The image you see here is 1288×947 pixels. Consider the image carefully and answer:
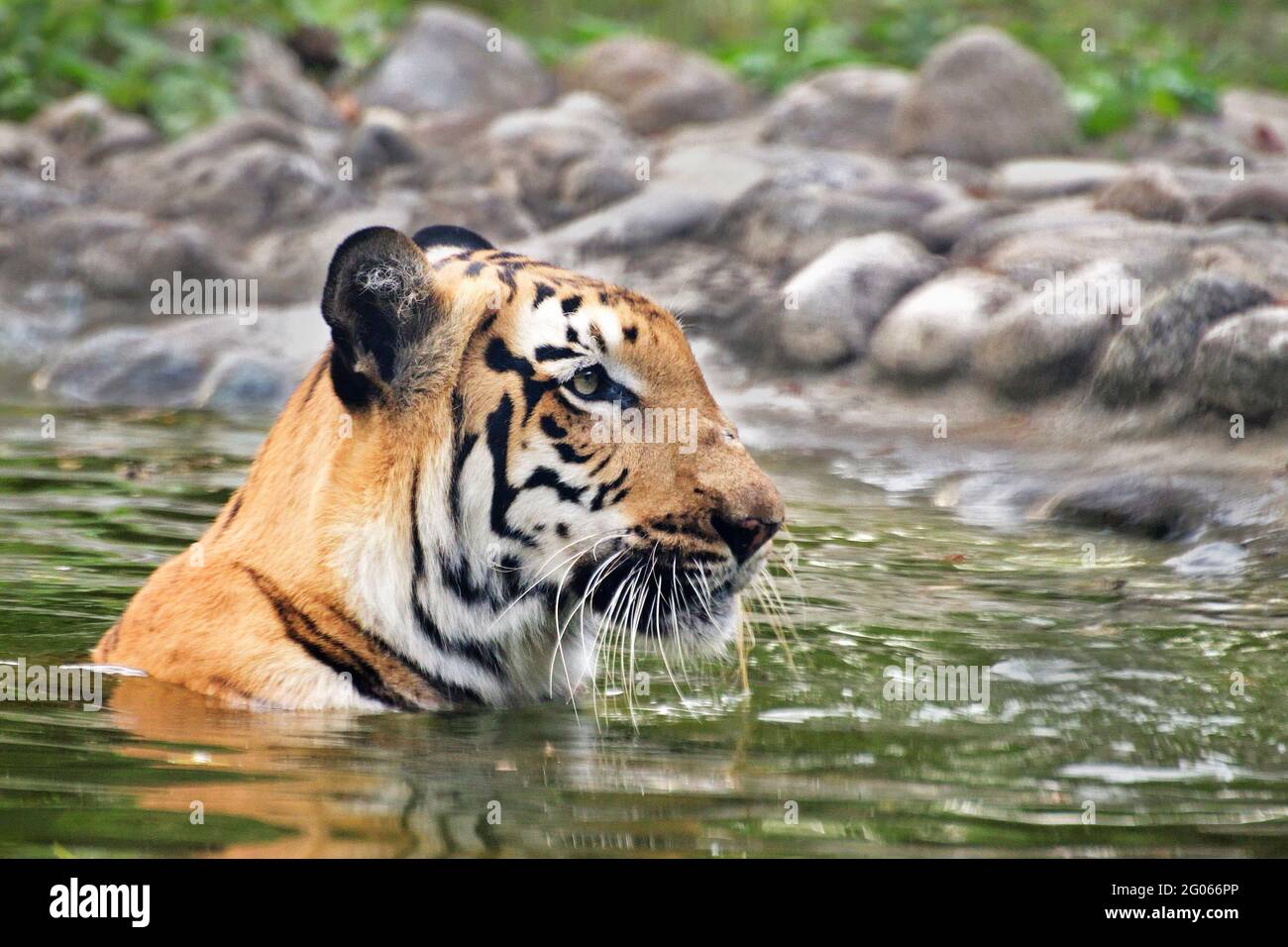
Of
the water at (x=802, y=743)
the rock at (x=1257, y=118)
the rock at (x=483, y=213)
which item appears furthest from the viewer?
the rock at (x=1257, y=118)

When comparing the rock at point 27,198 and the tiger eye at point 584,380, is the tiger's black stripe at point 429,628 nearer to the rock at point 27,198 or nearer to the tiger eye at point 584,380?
the tiger eye at point 584,380

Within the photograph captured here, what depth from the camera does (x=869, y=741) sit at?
386 cm

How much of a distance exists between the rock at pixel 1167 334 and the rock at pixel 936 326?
3.69ft

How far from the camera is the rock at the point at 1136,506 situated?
633 cm

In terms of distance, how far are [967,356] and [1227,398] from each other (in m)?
1.84

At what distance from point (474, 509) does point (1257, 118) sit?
38.4 feet

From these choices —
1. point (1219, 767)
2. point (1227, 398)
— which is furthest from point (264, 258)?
point (1219, 767)

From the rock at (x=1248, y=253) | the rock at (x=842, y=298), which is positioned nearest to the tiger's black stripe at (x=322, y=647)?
the rock at (x=1248, y=253)

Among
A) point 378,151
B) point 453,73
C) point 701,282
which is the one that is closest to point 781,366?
point 701,282

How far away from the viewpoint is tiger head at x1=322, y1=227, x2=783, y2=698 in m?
3.76

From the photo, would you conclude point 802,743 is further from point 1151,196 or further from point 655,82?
point 655,82

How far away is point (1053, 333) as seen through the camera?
8414mm

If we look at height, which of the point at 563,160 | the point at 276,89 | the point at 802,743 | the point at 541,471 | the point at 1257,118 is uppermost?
the point at 276,89

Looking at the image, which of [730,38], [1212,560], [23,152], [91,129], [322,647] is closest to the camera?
[322,647]
